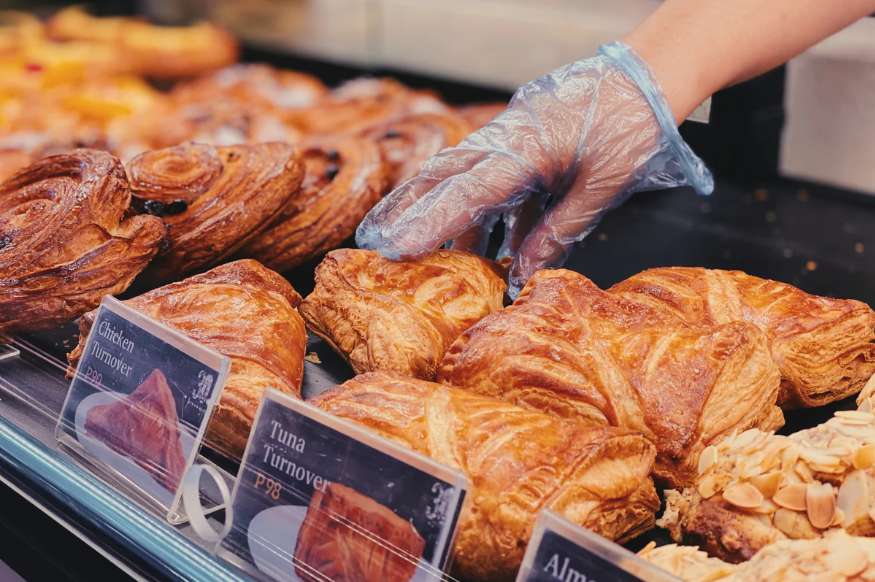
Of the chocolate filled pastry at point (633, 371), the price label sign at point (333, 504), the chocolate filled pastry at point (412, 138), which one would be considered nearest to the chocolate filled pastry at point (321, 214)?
the chocolate filled pastry at point (412, 138)

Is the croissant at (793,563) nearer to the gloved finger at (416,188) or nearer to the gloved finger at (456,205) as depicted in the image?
the gloved finger at (456,205)

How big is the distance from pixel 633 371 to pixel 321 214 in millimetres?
1497

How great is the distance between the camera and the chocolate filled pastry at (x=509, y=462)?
4.70 ft

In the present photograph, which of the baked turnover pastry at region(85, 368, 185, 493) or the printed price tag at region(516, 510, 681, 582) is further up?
the printed price tag at region(516, 510, 681, 582)

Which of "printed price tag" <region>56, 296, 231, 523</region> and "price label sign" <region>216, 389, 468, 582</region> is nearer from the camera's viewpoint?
"price label sign" <region>216, 389, 468, 582</region>

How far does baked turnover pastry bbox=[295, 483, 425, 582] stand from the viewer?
126 centimetres

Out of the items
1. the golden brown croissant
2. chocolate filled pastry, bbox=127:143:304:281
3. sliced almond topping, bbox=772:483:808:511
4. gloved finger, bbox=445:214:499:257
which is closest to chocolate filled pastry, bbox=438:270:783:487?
the golden brown croissant

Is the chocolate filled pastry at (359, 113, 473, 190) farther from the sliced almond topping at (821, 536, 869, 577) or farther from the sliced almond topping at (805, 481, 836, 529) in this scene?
the sliced almond topping at (821, 536, 869, 577)

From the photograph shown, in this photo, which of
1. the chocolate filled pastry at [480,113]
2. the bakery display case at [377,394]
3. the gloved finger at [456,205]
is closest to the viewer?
the bakery display case at [377,394]

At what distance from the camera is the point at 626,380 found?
172cm

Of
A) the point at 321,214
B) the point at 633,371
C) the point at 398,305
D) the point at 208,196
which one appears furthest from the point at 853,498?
the point at 208,196

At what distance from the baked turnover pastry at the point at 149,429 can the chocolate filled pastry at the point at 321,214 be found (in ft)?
4.12

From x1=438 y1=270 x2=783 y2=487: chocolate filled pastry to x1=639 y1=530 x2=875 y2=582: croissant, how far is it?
36cm

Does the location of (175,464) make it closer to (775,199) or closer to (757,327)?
(757,327)
